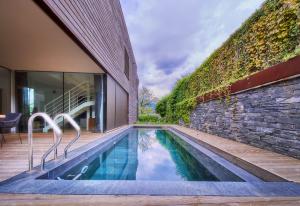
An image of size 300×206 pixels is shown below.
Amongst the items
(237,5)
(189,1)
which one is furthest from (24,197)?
(189,1)

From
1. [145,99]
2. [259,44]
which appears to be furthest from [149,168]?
[145,99]

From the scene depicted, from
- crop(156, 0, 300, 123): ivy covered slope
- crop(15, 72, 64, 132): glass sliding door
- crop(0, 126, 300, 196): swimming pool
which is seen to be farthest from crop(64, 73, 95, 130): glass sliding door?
Result: crop(156, 0, 300, 123): ivy covered slope

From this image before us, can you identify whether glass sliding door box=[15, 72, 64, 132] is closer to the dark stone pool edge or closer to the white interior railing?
the white interior railing

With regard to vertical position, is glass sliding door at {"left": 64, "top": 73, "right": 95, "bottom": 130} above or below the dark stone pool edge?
above

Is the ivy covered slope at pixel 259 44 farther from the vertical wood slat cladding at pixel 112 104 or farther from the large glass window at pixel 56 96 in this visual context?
the large glass window at pixel 56 96

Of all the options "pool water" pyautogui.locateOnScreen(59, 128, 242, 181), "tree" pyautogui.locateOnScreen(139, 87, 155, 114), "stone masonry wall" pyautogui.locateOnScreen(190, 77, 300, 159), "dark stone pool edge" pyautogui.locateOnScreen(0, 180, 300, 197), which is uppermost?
"tree" pyautogui.locateOnScreen(139, 87, 155, 114)

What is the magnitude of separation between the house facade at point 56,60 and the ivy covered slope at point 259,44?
3.58 m

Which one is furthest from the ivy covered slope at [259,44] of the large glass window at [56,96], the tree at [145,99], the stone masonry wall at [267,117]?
the tree at [145,99]

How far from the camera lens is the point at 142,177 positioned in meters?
2.99

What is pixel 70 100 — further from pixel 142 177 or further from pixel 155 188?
pixel 155 188

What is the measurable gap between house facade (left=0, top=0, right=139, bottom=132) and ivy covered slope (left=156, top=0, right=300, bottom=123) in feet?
11.8

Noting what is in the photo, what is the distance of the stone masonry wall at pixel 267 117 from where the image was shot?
3.04m

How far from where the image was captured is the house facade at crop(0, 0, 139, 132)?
3477mm

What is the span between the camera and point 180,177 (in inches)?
118
